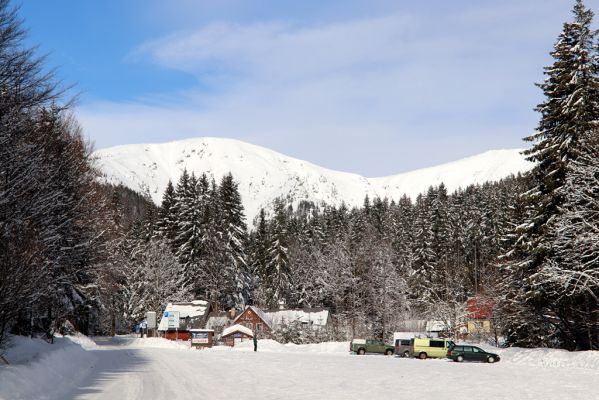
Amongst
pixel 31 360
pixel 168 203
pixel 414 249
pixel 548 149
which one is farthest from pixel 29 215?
pixel 414 249

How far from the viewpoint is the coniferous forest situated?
2072cm

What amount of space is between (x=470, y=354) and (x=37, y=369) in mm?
28863

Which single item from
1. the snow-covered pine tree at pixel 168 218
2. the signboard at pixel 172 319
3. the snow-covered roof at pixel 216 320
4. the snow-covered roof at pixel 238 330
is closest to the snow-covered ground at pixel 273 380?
the signboard at pixel 172 319

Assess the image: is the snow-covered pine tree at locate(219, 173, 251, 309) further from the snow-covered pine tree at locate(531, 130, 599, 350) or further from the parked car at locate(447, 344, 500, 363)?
the snow-covered pine tree at locate(531, 130, 599, 350)

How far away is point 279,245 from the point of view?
290 ft

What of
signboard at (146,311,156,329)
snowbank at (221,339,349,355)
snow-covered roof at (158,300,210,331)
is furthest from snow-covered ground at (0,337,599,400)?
snow-covered roof at (158,300,210,331)

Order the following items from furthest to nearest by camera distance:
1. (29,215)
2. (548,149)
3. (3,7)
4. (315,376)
→ (548,149) < (315,376) < (29,215) < (3,7)

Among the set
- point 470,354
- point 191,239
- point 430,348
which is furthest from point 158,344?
point 470,354

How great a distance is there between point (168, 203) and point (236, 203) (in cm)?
1154

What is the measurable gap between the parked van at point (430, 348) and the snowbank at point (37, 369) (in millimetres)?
25860

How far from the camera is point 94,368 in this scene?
88.3 feet

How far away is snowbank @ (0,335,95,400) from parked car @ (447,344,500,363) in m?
24.3

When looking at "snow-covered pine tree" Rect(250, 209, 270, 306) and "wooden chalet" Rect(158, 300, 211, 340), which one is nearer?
"wooden chalet" Rect(158, 300, 211, 340)

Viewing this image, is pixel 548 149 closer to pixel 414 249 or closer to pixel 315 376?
pixel 315 376
